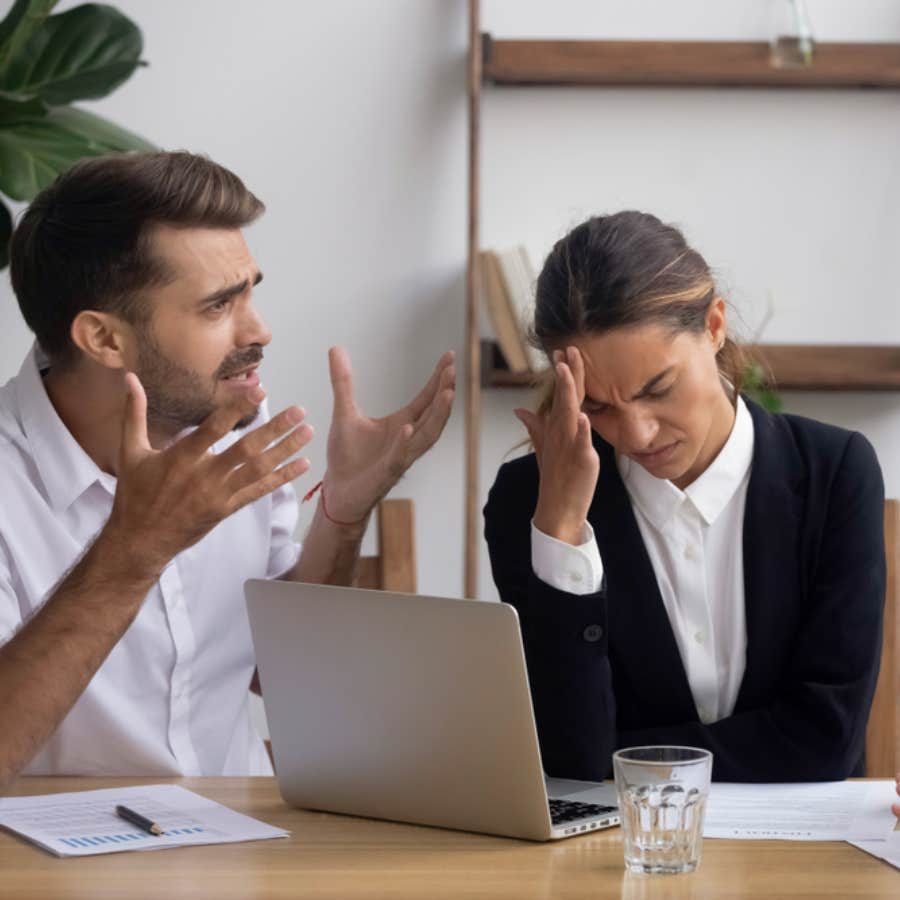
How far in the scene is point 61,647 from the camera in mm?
1360

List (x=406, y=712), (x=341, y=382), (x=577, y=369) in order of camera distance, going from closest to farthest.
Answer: (x=406, y=712), (x=577, y=369), (x=341, y=382)

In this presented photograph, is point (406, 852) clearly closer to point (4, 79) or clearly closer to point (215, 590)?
point (215, 590)

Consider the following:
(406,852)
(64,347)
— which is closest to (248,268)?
(64,347)

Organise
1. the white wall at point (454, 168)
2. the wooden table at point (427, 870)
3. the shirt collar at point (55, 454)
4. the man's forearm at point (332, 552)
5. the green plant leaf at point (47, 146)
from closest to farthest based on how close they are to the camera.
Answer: the wooden table at point (427, 870) < the shirt collar at point (55, 454) < the man's forearm at point (332, 552) < the green plant leaf at point (47, 146) < the white wall at point (454, 168)

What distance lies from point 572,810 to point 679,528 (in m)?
0.48

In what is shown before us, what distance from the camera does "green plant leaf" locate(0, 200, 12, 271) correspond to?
2.67 metres

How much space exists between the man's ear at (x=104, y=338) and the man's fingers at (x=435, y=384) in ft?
1.18

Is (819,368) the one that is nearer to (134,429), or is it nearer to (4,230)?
(4,230)

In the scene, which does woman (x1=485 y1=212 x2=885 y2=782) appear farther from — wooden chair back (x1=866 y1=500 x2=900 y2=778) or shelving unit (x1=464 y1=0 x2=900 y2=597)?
shelving unit (x1=464 y1=0 x2=900 y2=597)

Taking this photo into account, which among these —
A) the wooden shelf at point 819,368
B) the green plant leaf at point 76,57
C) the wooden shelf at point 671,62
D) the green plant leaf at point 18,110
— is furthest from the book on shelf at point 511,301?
the green plant leaf at point 18,110

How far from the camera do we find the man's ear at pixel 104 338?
1.81 metres

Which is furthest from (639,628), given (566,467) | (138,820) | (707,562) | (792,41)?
(792,41)

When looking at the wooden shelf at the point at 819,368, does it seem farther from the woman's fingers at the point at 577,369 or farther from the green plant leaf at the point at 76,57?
the woman's fingers at the point at 577,369

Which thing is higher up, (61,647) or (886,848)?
(61,647)
